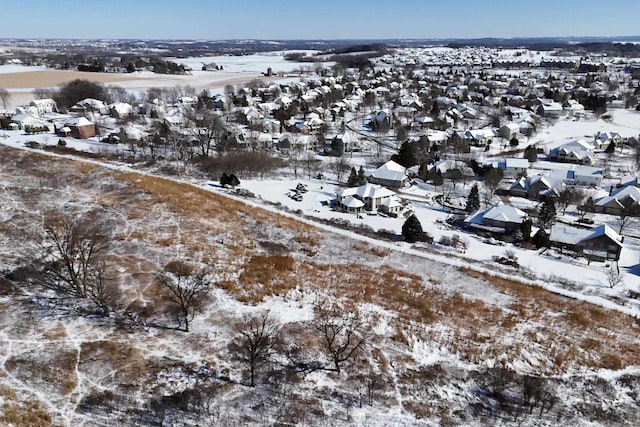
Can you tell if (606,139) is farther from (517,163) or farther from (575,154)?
(517,163)

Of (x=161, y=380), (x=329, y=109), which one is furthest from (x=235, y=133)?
(x=161, y=380)

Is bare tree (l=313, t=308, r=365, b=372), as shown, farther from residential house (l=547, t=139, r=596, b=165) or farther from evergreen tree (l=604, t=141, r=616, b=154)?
evergreen tree (l=604, t=141, r=616, b=154)

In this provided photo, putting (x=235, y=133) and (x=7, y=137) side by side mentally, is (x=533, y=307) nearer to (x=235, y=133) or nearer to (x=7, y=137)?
(x=235, y=133)

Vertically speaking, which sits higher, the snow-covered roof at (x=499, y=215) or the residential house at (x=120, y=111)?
the residential house at (x=120, y=111)

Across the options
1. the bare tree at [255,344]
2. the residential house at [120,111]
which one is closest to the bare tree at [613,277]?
the bare tree at [255,344]

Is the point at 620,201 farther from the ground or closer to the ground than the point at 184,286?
farther from the ground

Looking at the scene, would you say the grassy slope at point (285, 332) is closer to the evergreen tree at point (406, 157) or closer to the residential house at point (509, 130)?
the evergreen tree at point (406, 157)

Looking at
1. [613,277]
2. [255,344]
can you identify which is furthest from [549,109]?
[255,344]
